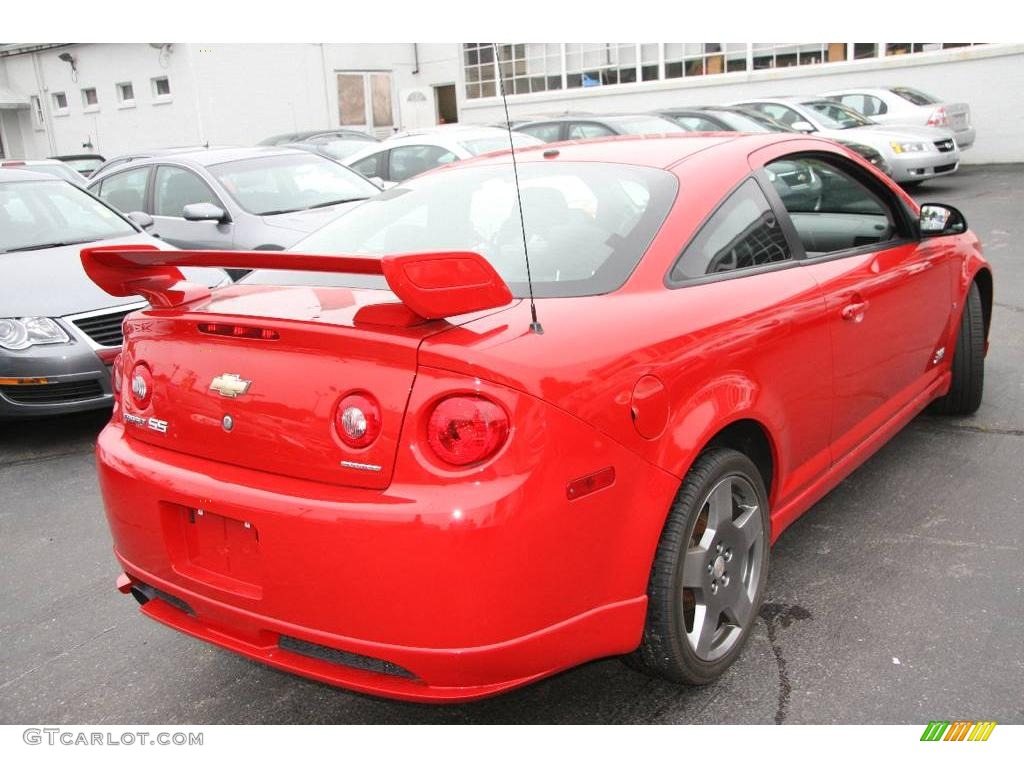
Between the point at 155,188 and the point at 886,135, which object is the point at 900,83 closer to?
the point at 886,135

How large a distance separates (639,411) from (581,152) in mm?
1345

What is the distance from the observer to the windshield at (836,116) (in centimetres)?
1528

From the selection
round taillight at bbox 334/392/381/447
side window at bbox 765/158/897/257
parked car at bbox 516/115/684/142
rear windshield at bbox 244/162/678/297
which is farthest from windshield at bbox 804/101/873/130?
round taillight at bbox 334/392/381/447

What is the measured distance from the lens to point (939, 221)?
13.1 feet

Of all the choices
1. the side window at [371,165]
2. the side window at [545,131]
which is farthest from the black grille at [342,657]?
the side window at [545,131]

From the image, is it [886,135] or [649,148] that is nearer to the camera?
[649,148]

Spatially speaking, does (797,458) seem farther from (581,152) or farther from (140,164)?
(140,164)

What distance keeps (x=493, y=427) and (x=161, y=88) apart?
27.5 m

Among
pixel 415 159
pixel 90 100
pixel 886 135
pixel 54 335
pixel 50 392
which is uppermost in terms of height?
pixel 90 100

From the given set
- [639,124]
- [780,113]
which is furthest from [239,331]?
[780,113]

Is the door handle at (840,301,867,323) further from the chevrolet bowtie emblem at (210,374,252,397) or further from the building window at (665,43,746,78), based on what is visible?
the building window at (665,43,746,78)

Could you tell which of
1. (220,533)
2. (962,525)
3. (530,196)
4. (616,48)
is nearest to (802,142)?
(530,196)

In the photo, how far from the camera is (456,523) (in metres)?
2.06

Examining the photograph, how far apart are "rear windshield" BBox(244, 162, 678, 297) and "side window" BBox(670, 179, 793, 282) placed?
148 mm
